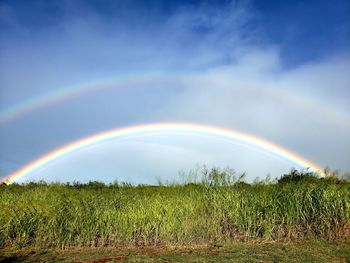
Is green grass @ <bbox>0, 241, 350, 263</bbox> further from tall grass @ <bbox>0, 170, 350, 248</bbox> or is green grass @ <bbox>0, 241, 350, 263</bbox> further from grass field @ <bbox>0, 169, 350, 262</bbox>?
tall grass @ <bbox>0, 170, 350, 248</bbox>

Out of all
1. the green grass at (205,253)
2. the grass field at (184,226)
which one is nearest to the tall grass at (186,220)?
the grass field at (184,226)

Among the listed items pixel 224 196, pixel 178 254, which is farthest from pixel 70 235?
pixel 224 196

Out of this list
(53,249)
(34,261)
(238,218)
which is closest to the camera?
(34,261)

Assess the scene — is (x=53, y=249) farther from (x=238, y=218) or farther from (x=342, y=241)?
(x=342, y=241)

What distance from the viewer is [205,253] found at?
31.4ft

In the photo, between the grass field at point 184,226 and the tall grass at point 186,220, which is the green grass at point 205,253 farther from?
the tall grass at point 186,220

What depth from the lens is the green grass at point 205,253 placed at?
8.99m

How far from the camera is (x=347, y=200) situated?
11.7 meters

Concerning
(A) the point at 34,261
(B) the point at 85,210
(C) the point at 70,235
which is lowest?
(A) the point at 34,261

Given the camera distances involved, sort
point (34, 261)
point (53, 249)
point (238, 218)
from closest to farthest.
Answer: point (34, 261) → point (53, 249) → point (238, 218)

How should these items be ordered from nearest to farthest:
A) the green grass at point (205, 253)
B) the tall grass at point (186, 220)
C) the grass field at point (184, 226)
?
1. the green grass at point (205, 253)
2. the grass field at point (184, 226)
3. the tall grass at point (186, 220)

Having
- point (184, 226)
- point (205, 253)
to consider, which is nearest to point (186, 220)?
point (184, 226)

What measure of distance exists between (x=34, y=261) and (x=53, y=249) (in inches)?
52.8

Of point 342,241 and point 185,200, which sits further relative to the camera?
point 185,200
